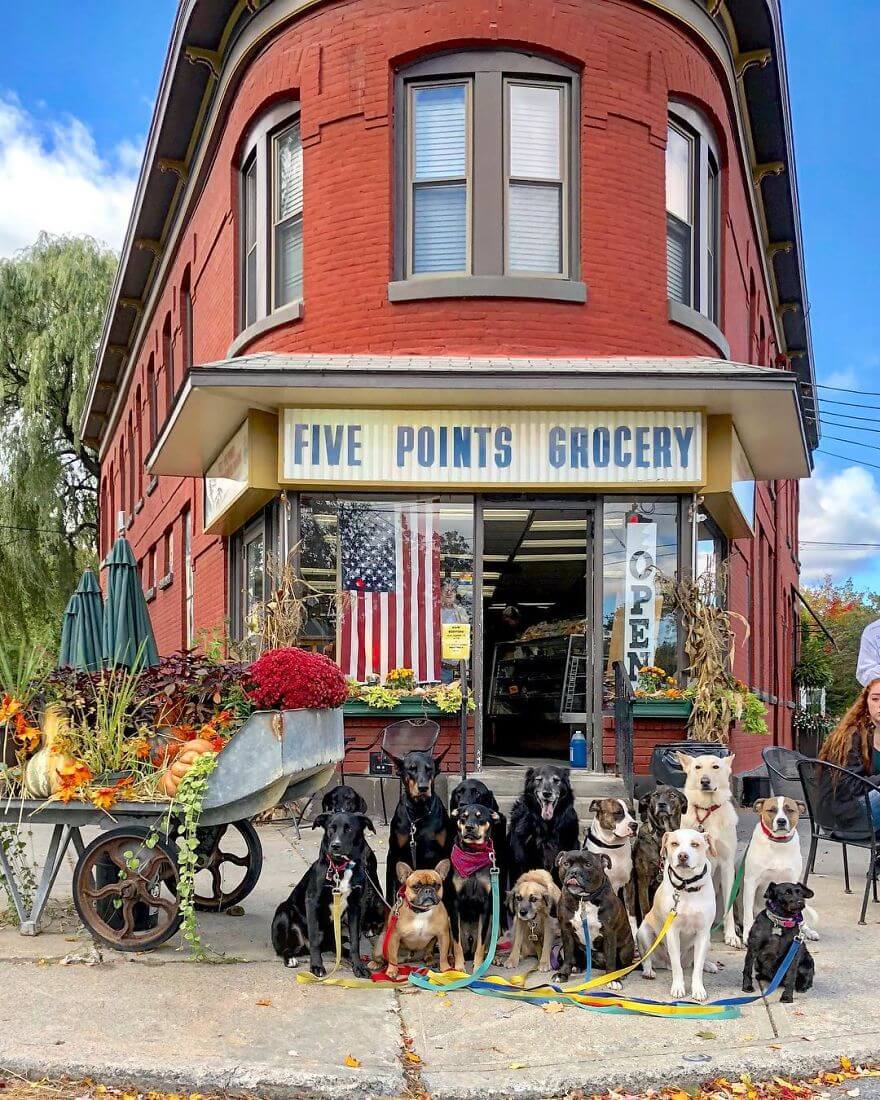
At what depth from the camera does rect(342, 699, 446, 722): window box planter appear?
37.5 ft

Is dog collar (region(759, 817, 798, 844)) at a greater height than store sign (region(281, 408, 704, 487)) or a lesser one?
lesser

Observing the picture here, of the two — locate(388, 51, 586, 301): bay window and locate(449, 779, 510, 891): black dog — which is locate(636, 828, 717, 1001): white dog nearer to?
locate(449, 779, 510, 891): black dog

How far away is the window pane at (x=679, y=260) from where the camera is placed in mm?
12930

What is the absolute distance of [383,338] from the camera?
11.9 m

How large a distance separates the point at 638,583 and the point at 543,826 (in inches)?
216

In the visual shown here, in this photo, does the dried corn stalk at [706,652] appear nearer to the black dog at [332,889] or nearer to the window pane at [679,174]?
the window pane at [679,174]

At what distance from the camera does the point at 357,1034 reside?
5.19 meters

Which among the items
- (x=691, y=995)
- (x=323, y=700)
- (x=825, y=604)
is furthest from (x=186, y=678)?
(x=825, y=604)

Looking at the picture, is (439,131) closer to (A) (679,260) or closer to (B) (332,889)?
(A) (679,260)

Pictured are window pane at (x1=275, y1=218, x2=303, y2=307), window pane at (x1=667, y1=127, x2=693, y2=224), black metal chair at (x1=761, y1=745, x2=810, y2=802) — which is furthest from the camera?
window pane at (x1=667, y1=127, x2=693, y2=224)

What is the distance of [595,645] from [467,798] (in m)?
5.55

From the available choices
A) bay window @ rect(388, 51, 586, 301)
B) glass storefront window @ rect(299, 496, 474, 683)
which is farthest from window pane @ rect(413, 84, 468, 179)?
glass storefront window @ rect(299, 496, 474, 683)

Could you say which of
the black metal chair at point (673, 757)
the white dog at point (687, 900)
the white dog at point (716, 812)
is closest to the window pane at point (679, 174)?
the black metal chair at point (673, 757)

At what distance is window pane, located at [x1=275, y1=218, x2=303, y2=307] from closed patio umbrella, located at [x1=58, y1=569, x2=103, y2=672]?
12.3ft
